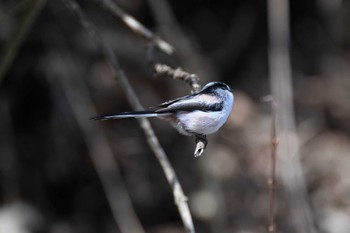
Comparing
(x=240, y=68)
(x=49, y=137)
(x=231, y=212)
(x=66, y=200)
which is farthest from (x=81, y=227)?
(x=240, y=68)

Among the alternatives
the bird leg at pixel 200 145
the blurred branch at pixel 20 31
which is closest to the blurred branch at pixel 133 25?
the blurred branch at pixel 20 31

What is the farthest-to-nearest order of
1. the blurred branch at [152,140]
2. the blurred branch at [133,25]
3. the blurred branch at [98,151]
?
the blurred branch at [98,151]
the blurred branch at [133,25]
the blurred branch at [152,140]

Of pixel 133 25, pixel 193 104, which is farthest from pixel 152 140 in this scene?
pixel 133 25

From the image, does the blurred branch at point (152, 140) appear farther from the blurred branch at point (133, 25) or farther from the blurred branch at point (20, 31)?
the blurred branch at point (20, 31)

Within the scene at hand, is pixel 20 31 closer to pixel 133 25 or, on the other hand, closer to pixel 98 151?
pixel 133 25

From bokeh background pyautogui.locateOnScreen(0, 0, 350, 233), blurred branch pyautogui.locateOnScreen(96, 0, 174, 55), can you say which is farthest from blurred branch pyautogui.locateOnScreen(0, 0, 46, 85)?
bokeh background pyautogui.locateOnScreen(0, 0, 350, 233)

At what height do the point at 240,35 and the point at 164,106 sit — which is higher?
the point at 240,35

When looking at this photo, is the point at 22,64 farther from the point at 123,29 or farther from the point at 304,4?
the point at 304,4
